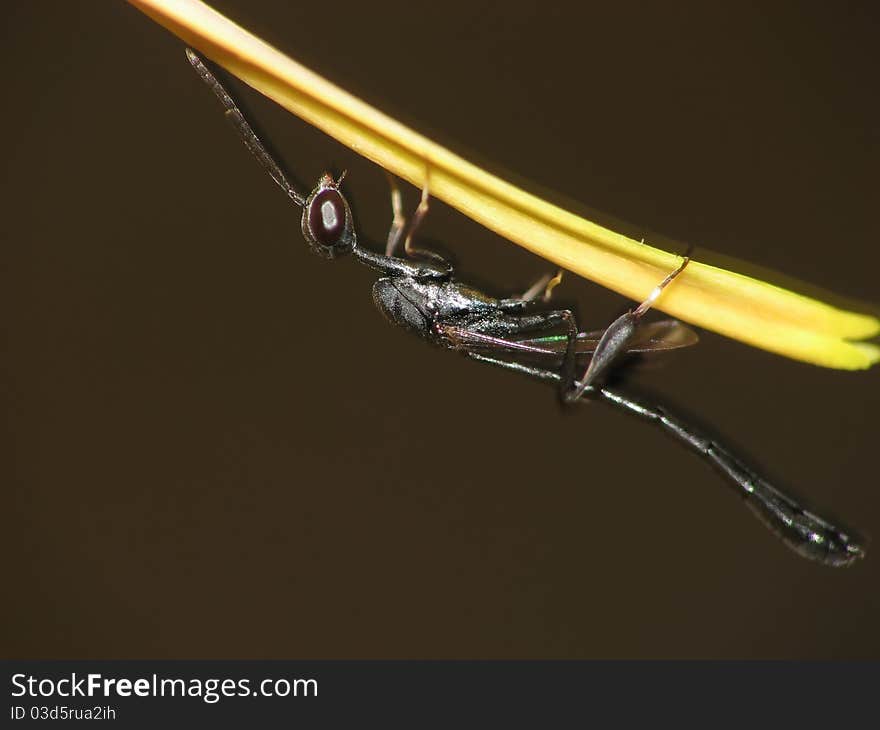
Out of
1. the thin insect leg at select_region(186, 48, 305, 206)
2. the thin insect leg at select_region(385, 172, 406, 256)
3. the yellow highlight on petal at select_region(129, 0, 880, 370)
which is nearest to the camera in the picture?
the yellow highlight on petal at select_region(129, 0, 880, 370)

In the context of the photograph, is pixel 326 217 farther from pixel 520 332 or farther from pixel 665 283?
pixel 665 283

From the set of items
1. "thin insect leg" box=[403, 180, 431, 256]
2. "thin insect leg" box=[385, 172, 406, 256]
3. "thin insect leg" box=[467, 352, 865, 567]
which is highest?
"thin insect leg" box=[385, 172, 406, 256]

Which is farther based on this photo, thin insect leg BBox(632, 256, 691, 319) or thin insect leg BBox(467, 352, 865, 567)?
thin insect leg BBox(467, 352, 865, 567)

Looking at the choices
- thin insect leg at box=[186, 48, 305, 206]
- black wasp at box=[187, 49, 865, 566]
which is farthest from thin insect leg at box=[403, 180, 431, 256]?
thin insect leg at box=[186, 48, 305, 206]

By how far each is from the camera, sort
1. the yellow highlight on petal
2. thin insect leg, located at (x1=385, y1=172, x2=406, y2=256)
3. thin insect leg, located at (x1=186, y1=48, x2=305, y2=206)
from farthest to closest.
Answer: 1. thin insect leg, located at (x1=385, y1=172, x2=406, y2=256)
2. thin insect leg, located at (x1=186, y1=48, x2=305, y2=206)
3. the yellow highlight on petal

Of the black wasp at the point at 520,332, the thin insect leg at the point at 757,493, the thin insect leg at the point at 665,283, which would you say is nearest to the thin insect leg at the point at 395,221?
the black wasp at the point at 520,332

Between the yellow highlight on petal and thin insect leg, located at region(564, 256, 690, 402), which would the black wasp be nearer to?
thin insect leg, located at region(564, 256, 690, 402)

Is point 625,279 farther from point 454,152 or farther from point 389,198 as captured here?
point 389,198

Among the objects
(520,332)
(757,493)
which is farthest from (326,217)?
(757,493)
